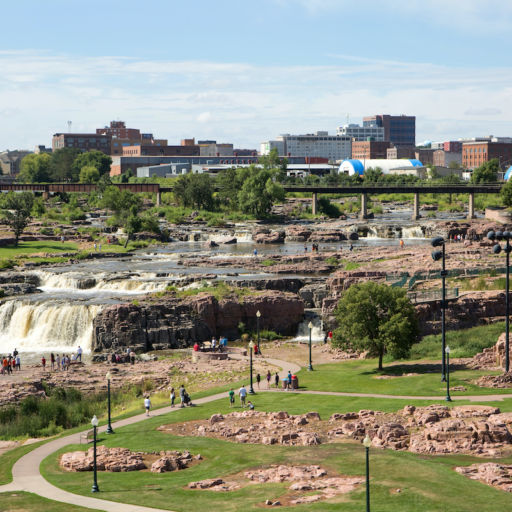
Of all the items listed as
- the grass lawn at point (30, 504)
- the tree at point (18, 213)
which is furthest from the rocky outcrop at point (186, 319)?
the tree at point (18, 213)

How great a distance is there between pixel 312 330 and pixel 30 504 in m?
45.6

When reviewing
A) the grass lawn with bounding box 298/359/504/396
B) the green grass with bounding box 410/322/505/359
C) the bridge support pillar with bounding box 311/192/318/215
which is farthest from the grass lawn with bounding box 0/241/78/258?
the green grass with bounding box 410/322/505/359

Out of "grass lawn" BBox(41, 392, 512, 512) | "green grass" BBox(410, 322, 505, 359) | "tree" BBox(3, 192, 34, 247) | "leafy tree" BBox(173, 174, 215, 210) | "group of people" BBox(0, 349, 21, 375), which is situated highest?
"leafy tree" BBox(173, 174, 215, 210)

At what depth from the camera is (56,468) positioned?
4062cm

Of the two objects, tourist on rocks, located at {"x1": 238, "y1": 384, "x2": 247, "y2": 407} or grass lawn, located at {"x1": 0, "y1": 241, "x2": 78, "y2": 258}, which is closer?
tourist on rocks, located at {"x1": 238, "y1": 384, "x2": 247, "y2": 407}

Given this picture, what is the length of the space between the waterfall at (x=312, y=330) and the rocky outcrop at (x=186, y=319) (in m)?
0.59

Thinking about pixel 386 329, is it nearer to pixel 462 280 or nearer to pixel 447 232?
pixel 462 280

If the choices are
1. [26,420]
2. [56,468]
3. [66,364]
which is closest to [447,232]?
[66,364]

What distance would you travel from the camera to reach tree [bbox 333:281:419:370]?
185ft

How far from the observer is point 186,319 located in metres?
76.4

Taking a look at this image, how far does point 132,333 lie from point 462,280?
29.8 metres

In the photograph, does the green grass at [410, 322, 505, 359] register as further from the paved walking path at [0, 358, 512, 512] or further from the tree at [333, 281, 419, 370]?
the paved walking path at [0, 358, 512, 512]

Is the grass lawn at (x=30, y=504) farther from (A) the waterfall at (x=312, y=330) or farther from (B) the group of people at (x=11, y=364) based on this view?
(A) the waterfall at (x=312, y=330)

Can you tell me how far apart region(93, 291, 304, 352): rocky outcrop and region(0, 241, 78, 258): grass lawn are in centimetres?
4317
